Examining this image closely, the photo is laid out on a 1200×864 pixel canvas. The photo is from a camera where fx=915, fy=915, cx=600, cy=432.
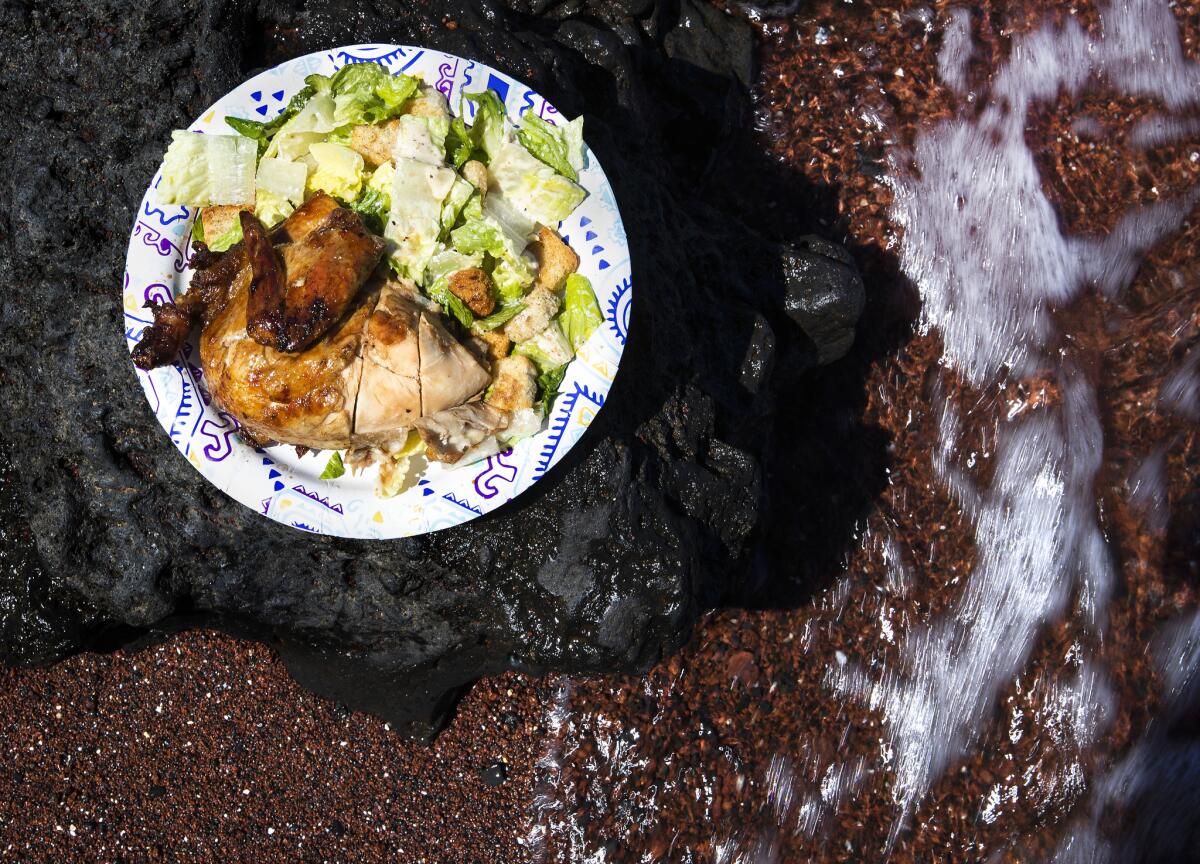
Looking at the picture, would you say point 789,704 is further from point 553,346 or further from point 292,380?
point 292,380

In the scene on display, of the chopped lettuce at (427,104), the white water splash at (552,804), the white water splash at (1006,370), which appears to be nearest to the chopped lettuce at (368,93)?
the chopped lettuce at (427,104)

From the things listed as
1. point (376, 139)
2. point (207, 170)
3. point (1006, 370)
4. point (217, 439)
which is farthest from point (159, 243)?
point (1006, 370)

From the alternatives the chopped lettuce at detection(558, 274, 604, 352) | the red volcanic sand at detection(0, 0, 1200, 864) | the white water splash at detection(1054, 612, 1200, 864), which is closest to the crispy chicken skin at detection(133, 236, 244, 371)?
the chopped lettuce at detection(558, 274, 604, 352)

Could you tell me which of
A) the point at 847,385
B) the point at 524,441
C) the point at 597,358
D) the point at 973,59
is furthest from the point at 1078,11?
the point at 524,441

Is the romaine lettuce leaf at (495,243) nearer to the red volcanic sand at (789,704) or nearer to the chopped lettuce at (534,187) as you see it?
the chopped lettuce at (534,187)

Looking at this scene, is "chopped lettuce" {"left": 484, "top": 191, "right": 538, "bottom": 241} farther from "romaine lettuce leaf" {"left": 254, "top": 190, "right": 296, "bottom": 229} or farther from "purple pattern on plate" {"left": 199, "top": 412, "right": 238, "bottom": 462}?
"purple pattern on plate" {"left": 199, "top": 412, "right": 238, "bottom": 462}
